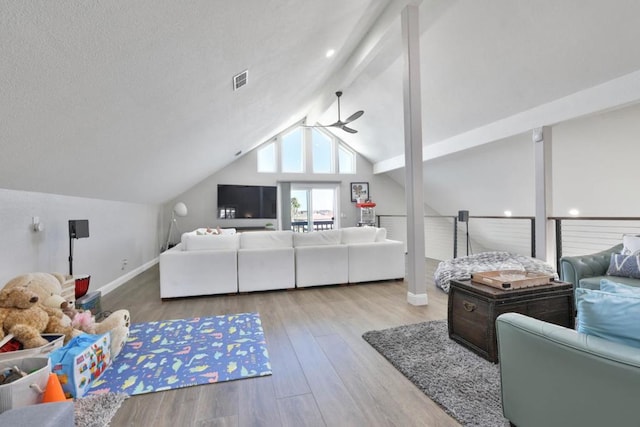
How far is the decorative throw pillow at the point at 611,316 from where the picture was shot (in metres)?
1.03

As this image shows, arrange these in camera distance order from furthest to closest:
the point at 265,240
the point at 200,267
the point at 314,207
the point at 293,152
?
the point at 314,207 < the point at 293,152 < the point at 265,240 < the point at 200,267

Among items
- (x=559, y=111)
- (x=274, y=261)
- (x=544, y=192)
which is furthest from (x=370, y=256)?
(x=559, y=111)

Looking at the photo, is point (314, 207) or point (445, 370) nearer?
point (445, 370)

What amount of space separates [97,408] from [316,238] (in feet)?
9.74

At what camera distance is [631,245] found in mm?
2883

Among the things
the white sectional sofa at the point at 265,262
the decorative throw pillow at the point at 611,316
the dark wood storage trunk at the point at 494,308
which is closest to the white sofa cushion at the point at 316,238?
the white sectional sofa at the point at 265,262

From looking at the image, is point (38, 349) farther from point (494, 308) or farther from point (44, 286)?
point (494, 308)

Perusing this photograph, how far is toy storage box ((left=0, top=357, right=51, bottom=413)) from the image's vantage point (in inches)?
52.1

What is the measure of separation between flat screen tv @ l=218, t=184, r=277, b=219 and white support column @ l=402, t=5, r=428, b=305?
5.31 meters

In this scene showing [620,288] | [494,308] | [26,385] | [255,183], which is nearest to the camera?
[620,288]

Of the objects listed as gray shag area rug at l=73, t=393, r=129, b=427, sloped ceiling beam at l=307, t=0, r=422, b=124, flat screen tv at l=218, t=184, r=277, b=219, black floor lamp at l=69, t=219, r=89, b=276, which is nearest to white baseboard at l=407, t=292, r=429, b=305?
gray shag area rug at l=73, t=393, r=129, b=427

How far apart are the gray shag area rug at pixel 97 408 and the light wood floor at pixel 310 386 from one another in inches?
1.8

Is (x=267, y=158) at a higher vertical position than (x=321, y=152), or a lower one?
lower

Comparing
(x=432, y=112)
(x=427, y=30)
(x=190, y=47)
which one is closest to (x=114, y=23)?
(x=190, y=47)
